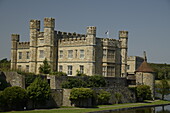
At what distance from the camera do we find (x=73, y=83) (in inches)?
1674

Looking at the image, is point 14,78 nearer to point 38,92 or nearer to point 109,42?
point 38,92

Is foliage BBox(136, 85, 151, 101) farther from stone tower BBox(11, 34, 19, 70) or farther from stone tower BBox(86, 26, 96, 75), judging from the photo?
stone tower BBox(11, 34, 19, 70)

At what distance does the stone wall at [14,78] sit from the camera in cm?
3928

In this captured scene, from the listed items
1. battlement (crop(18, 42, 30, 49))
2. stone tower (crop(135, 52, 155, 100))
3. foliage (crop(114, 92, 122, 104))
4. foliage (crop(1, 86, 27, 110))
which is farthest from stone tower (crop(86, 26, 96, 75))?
foliage (crop(1, 86, 27, 110))

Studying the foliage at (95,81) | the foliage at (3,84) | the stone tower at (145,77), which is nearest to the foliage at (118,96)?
the foliage at (95,81)

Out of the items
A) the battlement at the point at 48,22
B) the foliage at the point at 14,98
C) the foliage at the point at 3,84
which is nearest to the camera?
the foliage at the point at 14,98

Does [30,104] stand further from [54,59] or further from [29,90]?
[54,59]

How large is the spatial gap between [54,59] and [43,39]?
10.4 feet

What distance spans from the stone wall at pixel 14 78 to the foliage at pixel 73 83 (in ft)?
17.2

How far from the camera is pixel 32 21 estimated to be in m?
51.6

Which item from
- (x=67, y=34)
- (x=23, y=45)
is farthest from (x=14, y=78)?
(x=23, y=45)

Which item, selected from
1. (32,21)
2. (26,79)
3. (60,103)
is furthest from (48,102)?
(32,21)

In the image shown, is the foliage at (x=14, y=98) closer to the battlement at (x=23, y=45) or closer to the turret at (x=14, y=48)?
the battlement at (x=23, y=45)

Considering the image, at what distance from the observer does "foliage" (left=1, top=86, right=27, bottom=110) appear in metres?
34.4
